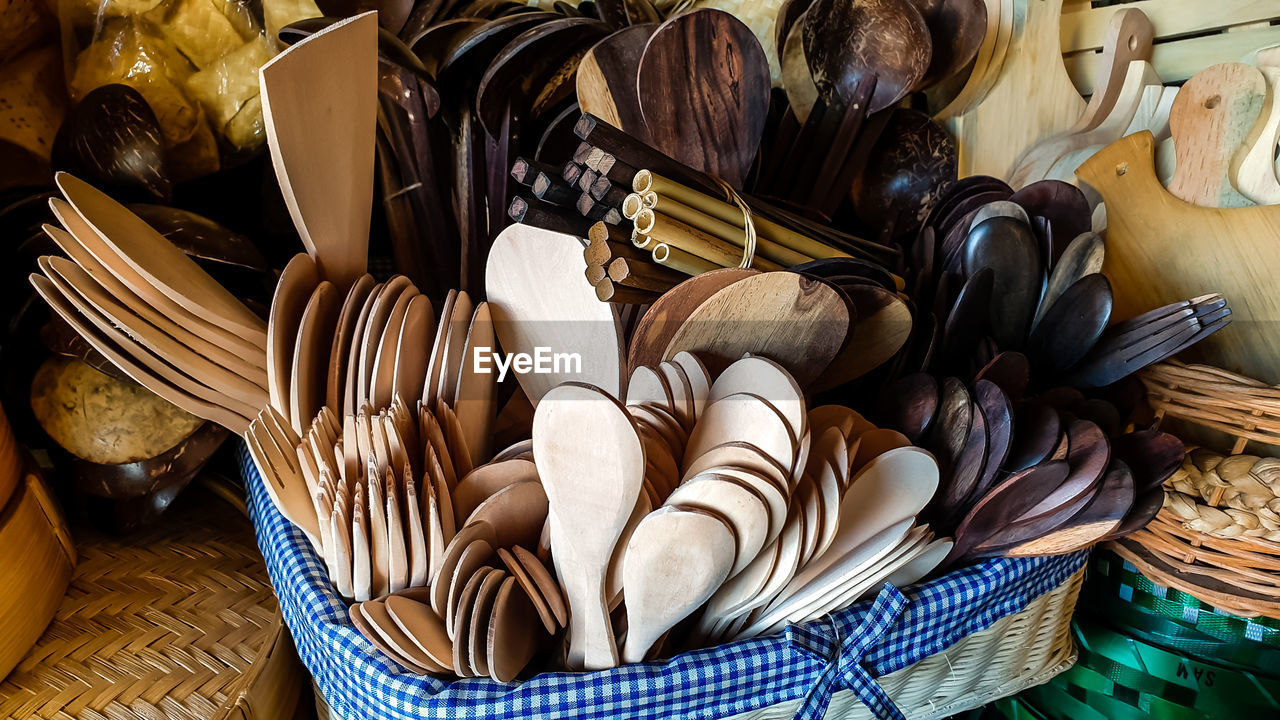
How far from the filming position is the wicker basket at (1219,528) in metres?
0.50

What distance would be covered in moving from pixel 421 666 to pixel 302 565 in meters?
0.12

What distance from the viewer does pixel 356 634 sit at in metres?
0.37

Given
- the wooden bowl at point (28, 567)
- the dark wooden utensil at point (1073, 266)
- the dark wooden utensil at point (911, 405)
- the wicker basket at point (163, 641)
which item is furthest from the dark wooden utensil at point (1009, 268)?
the wooden bowl at point (28, 567)

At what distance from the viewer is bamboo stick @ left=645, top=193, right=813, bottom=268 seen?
1.49 feet

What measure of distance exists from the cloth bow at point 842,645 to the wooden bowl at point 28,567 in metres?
0.50

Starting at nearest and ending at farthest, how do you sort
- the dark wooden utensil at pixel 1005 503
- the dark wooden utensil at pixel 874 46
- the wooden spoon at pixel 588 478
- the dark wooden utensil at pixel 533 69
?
the wooden spoon at pixel 588 478, the dark wooden utensil at pixel 1005 503, the dark wooden utensil at pixel 533 69, the dark wooden utensil at pixel 874 46

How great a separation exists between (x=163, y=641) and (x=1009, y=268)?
0.66m

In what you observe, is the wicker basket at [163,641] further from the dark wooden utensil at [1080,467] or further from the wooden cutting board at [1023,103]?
the wooden cutting board at [1023,103]

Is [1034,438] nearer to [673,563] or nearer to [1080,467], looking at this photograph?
[1080,467]

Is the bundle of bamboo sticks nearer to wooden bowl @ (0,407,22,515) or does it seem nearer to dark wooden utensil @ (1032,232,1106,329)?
dark wooden utensil @ (1032,232,1106,329)

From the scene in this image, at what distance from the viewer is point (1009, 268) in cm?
53

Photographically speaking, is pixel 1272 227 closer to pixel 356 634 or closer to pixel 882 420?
pixel 882 420

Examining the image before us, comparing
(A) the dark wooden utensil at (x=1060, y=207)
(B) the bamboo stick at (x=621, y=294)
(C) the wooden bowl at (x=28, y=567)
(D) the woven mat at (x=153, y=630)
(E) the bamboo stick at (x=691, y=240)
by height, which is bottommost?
(D) the woven mat at (x=153, y=630)

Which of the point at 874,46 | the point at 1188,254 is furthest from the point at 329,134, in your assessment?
the point at 1188,254
